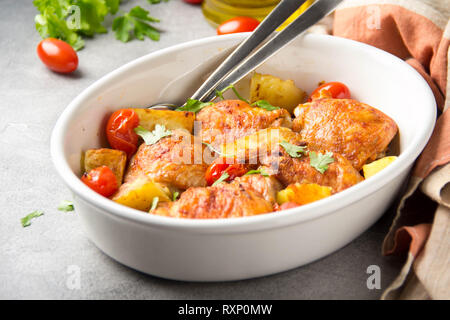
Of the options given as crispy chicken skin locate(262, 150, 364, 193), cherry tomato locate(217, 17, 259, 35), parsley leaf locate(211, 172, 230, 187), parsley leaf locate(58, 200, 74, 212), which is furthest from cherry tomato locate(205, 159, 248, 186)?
cherry tomato locate(217, 17, 259, 35)

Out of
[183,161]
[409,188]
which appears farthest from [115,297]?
[409,188]

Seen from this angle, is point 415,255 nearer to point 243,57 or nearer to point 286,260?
point 286,260

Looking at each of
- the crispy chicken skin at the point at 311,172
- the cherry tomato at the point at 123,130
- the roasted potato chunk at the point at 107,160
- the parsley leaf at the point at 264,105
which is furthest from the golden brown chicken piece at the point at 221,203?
the parsley leaf at the point at 264,105

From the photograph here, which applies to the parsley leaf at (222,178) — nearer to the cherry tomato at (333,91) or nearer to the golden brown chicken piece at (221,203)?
the golden brown chicken piece at (221,203)

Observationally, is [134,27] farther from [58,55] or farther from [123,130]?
[123,130]

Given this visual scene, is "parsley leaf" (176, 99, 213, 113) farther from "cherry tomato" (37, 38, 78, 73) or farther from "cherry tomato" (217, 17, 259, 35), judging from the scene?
"cherry tomato" (37, 38, 78, 73)

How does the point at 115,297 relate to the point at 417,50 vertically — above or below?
below
